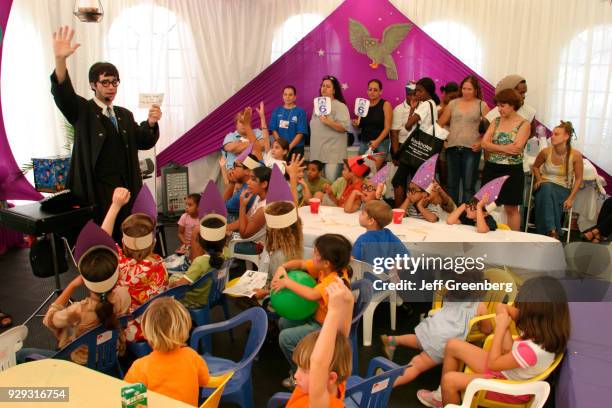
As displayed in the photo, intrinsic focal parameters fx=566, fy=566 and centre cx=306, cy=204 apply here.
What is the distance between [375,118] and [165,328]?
4255mm

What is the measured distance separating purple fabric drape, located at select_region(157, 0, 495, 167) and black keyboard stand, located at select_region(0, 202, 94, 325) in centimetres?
329

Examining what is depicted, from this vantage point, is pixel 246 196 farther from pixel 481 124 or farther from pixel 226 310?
pixel 481 124

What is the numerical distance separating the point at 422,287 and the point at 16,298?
297 cm

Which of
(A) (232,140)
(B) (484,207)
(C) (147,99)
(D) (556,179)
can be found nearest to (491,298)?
(B) (484,207)

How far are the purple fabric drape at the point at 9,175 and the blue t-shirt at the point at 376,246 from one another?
329cm

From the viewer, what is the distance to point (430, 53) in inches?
253

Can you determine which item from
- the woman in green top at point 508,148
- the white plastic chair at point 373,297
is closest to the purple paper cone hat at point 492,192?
the white plastic chair at point 373,297

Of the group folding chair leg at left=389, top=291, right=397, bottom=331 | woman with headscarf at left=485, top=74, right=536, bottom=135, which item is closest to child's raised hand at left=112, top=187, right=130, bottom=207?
folding chair leg at left=389, top=291, right=397, bottom=331

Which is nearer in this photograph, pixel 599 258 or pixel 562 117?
pixel 599 258

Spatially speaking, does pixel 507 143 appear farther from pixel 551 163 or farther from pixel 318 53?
pixel 318 53

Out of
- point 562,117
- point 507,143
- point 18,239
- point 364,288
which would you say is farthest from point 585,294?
point 18,239

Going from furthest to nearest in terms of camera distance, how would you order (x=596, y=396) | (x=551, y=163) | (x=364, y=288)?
1. (x=551, y=163)
2. (x=364, y=288)
3. (x=596, y=396)

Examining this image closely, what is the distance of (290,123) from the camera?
6.00 m

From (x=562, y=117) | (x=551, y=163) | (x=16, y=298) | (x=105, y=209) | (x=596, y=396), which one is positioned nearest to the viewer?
(x=596, y=396)
